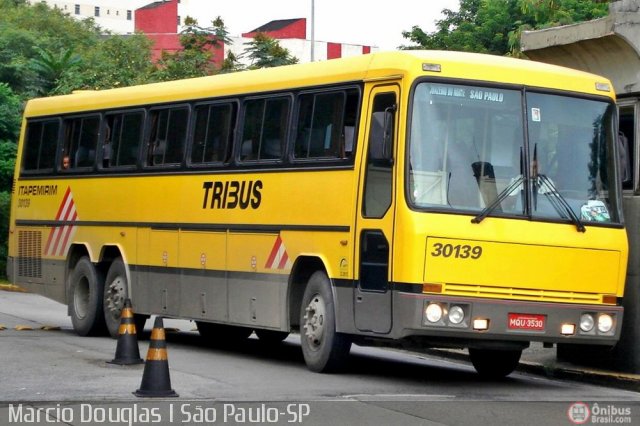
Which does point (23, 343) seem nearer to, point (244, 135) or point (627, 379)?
point (244, 135)

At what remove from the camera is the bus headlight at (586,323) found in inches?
544

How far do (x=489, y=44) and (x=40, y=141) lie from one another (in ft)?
116

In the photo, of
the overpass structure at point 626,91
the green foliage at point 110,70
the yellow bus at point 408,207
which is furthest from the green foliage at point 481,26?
the yellow bus at point 408,207

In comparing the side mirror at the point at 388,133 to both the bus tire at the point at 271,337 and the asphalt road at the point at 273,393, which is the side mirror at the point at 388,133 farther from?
the bus tire at the point at 271,337

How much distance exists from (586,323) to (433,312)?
5.70ft

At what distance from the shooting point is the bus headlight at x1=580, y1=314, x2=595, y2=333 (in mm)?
13812

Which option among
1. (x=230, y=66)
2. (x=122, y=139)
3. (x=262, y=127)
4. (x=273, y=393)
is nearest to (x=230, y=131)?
(x=262, y=127)

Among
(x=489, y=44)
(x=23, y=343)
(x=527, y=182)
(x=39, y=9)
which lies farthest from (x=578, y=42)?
(x=39, y=9)

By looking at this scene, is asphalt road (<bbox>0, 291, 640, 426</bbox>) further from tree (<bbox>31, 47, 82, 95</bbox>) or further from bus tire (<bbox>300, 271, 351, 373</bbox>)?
tree (<bbox>31, 47, 82, 95</bbox>)

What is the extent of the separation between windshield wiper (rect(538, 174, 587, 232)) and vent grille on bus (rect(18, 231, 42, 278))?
31.9 ft

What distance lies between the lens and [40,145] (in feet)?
70.5

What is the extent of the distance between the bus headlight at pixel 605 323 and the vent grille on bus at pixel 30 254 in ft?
33.0

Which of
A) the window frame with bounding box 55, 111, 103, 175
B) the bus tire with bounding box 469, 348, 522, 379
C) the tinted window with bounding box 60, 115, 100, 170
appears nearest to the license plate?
the bus tire with bounding box 469, 348, 522, 379

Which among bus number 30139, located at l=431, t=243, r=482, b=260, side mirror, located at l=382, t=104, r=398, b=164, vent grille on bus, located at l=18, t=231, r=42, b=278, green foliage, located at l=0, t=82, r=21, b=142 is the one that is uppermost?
green foliage, located at l=0, t=82, r=21, b=142
